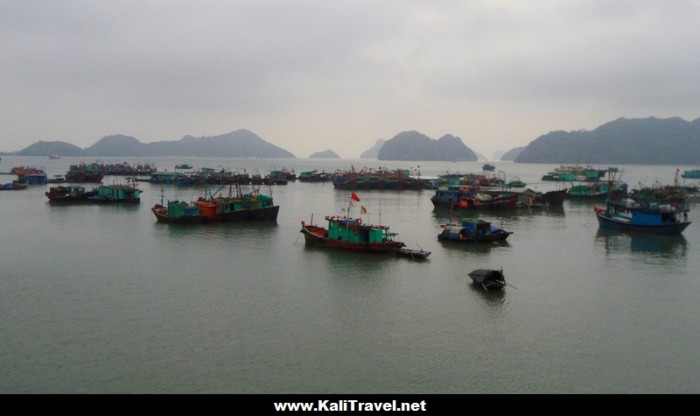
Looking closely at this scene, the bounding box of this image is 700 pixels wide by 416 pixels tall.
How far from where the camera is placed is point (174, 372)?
16.1 meters

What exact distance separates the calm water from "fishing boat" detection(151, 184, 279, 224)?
6974mm

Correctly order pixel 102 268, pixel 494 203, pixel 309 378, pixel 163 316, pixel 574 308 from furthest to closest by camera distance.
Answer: pixel 494 203
pixel 102 268
pixel 574 308
pixel 163 316
pixel 309 378

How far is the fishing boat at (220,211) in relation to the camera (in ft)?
149

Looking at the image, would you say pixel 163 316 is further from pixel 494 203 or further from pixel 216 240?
pixel 494 203

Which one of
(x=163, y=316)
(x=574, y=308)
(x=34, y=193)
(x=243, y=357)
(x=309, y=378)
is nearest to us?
(x=309, y=378)

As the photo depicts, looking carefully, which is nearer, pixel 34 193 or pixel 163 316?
pixel 163 316

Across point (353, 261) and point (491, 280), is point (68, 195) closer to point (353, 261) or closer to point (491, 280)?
point (353, 261)

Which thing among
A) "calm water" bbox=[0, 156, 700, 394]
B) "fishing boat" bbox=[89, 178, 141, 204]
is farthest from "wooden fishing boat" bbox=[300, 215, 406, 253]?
"fishing boat" bbox=[89, 178, 141, 204]

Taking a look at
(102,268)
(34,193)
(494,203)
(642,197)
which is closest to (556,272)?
(102,268)

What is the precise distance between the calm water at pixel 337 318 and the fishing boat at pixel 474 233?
139 centimetres

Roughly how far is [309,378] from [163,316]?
794 centimetres

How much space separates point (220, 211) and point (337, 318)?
27326 mm

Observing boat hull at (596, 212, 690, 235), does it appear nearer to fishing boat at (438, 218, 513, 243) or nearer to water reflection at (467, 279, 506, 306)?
fishing boat at (438, 218, 513, 243)

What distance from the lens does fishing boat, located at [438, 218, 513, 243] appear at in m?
37.8
